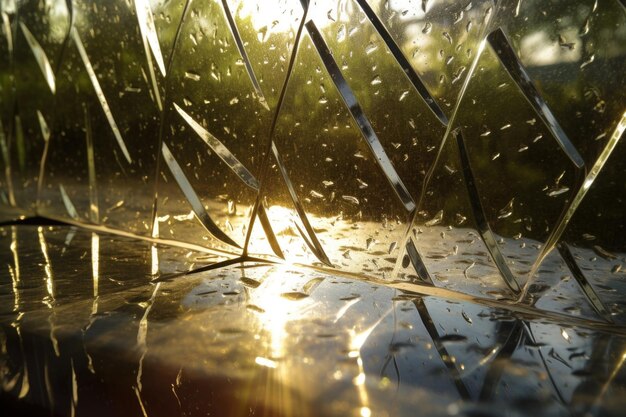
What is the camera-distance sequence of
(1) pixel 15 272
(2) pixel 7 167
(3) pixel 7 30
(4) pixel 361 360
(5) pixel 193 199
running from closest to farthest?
(4) pixel 361 360
(1) pixel 15 272
(5) pixel 193 199
(3) pixel 7 30
(2) pixel 7 167

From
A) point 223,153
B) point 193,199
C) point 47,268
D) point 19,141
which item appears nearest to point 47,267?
point 47,268

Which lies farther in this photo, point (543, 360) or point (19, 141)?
point (19, 141)

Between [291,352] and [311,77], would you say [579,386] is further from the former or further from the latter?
[311,77]

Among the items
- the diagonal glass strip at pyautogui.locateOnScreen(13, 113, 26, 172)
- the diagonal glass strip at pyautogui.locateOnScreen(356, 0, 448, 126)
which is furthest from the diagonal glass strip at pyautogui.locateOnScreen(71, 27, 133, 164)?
the diagonal glass strip at pyautogui.locateOnScreen(356, 0, 448, 126)

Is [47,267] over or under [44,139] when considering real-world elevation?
under

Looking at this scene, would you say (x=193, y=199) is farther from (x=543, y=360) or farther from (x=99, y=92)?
(x=543, y=360)

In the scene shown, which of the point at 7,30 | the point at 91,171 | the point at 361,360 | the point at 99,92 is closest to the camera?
the point at 361,360

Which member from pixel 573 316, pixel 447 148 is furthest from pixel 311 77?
pixel 573 316
